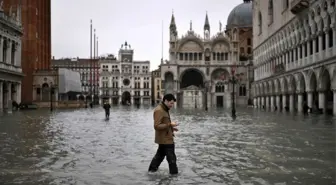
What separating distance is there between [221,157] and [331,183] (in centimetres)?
391

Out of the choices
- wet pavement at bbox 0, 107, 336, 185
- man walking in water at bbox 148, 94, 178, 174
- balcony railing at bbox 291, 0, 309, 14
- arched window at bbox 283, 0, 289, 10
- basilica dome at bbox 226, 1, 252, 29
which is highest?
basilica dome at bbox 226, 1, 252, 29

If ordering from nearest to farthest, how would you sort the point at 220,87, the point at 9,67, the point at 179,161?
the point at 179,161 → the point at 9,67 → the point at 220,87

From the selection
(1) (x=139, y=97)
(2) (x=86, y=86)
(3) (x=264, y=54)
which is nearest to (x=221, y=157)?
(3) (x=264, y=54)

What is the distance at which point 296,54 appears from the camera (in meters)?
50.3

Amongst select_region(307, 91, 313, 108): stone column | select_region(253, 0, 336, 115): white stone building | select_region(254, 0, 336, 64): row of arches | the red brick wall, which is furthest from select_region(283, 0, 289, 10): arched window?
the red brick wall

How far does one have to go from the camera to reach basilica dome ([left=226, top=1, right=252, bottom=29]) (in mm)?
113500

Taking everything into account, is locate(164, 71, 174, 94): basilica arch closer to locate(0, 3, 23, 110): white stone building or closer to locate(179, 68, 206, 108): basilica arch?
locate(179, 68, 206, 108): basilica arch

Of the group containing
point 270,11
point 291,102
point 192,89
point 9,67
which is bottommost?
point 291,102

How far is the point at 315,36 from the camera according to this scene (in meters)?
42.4

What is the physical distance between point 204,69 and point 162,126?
313 feet

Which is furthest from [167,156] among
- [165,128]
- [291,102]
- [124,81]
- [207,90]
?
[124,81]

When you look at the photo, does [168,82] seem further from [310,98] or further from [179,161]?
[179,161]

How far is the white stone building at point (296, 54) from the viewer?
39.5 metres

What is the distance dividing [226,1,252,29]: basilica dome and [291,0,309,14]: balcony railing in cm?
6485
